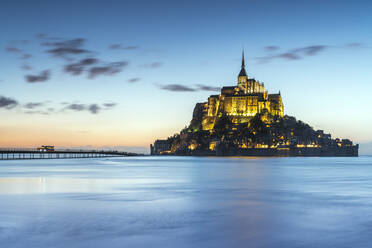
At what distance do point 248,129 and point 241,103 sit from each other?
33.1 feet

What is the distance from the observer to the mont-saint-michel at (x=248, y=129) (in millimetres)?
141625

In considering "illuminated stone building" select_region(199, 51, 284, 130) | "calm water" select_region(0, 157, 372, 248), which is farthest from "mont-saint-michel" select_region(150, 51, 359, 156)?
"calm water" select_region(0, 157, 372, 248)

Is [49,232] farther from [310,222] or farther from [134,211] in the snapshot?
[310,222]

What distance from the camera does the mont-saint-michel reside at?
141625 mm

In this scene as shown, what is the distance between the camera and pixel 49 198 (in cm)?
1856

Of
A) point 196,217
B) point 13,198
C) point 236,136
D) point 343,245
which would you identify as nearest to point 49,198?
point 13,198

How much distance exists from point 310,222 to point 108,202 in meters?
8.45

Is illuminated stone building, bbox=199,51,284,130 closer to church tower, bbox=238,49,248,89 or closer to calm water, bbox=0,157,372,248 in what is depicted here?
church tower, bbox=238,49,248,89

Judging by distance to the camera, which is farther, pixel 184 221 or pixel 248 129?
pixel 248 129

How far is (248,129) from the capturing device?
461 ft

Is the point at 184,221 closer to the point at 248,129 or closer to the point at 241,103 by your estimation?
the point at 248,129

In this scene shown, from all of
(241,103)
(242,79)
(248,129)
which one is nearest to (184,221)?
(248,129)

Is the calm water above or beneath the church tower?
beneath

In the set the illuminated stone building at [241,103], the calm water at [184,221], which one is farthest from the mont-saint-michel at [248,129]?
the calm water at [184,221]
